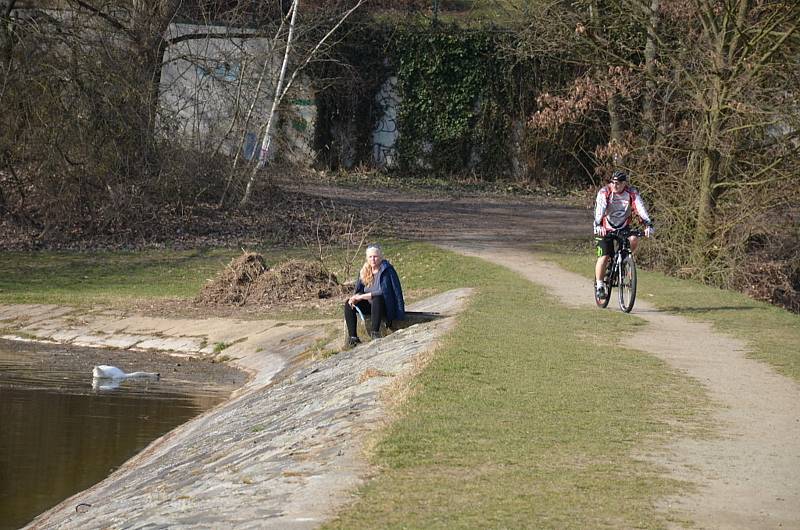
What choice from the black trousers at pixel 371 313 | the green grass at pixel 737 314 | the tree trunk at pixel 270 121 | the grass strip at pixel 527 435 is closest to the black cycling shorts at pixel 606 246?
the green grass at pixel 737 314

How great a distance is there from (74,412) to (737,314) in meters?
9.47

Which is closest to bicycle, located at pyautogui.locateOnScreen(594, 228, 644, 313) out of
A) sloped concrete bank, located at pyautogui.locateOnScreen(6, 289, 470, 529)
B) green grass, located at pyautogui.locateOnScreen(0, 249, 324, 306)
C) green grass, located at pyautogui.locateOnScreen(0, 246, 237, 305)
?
sloped concrete bank, located at pyautogui.locateOnScreen(6, 289, 470, 529)

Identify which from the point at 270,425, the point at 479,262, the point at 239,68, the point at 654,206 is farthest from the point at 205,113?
the point at 270,425

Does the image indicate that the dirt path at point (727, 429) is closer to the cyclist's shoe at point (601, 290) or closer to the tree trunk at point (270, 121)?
the cyclist's shoe at point (601, 290)

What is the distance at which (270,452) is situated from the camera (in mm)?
10102

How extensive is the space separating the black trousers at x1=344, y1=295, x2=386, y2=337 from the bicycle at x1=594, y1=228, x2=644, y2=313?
3453 millimetres

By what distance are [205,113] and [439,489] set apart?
25.9 meters

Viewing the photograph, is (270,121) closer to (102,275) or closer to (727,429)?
(102,275)

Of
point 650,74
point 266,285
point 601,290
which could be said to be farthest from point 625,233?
point 650,74

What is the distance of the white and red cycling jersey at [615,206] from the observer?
683 inches

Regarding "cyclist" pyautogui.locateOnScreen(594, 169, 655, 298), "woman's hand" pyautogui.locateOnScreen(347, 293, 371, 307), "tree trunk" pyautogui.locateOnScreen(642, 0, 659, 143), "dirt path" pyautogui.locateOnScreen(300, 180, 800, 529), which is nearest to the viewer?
"dirt path" pyautogui.locateOnScreen(300, 180, 800, 529)

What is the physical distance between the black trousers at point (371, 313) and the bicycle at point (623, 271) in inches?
136

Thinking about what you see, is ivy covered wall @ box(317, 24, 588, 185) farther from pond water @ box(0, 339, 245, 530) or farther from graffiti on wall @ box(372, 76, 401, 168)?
pond water @ box(0, 339, 245, 530)

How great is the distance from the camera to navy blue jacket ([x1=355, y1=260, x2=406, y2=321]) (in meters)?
16.6
